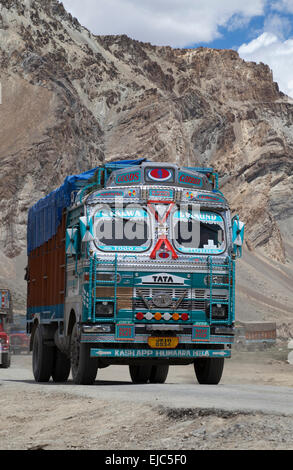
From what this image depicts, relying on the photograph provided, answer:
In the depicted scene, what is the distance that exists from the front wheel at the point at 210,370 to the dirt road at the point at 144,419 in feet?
5.72

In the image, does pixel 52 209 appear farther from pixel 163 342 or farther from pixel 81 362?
pixel 163 342

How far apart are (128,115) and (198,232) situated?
10381 cm

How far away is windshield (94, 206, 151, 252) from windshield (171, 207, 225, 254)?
1.97 ft

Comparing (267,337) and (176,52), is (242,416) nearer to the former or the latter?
(267,337)

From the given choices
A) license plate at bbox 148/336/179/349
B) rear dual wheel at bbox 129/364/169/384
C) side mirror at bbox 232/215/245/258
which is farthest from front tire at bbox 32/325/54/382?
side mirror at bbox 232/215/245/258

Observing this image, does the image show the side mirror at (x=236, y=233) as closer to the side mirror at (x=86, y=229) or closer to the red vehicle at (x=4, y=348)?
the side mirror at (x=86, y=229)

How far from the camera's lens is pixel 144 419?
11.0m

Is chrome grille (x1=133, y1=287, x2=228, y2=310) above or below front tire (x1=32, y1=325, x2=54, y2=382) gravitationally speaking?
above

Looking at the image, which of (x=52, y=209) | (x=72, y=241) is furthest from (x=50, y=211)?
(x=72, y=241)

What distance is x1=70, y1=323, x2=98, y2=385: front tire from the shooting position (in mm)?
16422

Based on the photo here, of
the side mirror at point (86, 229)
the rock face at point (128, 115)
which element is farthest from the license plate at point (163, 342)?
the rock face at point (128, 115)

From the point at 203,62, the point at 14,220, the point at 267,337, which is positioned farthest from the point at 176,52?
the point at 267,337

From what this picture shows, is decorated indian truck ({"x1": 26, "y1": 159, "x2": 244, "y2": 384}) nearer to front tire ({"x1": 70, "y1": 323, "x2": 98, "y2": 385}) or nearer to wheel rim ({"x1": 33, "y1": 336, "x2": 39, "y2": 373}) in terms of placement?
front tire ({"x1": 70, "y1": 323, "x2": 98, "y2": 385})

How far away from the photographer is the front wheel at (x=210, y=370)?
1756cm
